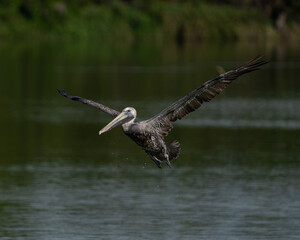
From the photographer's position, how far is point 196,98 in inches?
624

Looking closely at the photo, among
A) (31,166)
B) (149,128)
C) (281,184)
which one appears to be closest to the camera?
(149,128)

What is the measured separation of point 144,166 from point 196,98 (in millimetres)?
11288

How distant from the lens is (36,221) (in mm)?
20438

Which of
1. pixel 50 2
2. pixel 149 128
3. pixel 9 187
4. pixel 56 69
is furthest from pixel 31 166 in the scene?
pixel 50 2

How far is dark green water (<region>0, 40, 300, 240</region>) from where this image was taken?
20.3 metres

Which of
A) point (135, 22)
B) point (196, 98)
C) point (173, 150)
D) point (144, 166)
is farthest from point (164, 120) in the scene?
point (135, 22)

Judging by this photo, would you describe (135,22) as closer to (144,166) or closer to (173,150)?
(144,166)

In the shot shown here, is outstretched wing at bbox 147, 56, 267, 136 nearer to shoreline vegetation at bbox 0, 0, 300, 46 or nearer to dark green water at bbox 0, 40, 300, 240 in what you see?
dark green water at bbox 0, 40, 300, 240

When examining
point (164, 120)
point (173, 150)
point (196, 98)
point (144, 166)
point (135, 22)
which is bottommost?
point (144, 166)

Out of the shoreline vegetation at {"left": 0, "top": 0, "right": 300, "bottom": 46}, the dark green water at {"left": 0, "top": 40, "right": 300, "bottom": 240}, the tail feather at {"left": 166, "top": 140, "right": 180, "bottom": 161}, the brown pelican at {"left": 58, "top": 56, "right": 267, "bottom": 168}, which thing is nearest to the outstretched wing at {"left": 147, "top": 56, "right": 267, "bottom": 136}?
the brown pelican at {"left": 58, "top": 56, "right": 267, "bottom": 168}

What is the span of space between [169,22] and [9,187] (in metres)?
61.9

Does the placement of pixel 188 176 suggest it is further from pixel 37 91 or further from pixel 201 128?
pixel 37 91

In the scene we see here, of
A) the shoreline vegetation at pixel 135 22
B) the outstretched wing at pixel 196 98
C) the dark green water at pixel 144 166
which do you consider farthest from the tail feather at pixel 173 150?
the shoreline vegetation at pixel 135 22

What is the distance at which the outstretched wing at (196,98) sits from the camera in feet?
50.7
